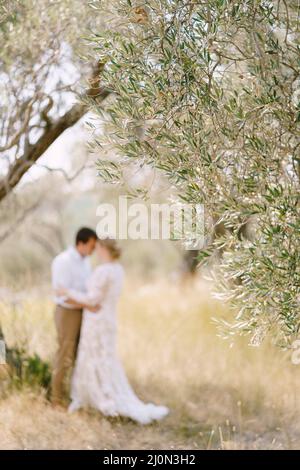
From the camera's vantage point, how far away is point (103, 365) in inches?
307

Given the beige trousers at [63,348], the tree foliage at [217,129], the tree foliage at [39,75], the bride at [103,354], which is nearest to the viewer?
the tree foliage at [217,129]

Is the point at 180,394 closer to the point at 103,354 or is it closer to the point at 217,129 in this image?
the point at 103,354

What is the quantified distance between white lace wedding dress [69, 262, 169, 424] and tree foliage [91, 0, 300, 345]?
10.6 feet

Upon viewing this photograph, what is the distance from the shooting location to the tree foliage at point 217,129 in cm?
430

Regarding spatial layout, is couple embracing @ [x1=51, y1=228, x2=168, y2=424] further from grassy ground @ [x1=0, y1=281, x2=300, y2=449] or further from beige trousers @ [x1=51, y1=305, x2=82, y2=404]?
grassy ground @ [x1=0, y1=281, x2=300, y2=449]

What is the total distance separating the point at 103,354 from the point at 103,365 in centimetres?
14

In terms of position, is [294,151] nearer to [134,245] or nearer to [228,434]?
[228,434]

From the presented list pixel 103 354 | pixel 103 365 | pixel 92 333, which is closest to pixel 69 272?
pixel 92 333

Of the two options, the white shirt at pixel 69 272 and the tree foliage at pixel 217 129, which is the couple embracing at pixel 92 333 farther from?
the tree foliage at pixel 217 129

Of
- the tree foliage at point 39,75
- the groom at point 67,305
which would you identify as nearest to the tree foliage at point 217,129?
the tree foliage at point 39,75

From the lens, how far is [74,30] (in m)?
6.38

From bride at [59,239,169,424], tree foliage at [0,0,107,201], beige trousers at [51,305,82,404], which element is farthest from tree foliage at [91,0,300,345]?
beige trousers at [51,305,82,404]

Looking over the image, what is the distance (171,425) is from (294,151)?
14.3 ft
